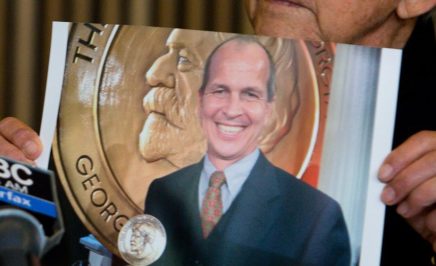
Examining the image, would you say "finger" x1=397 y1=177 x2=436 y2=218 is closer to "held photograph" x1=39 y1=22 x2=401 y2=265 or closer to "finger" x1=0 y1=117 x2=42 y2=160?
"held photograph" x1=39 y1=22 x2=401 y2=265

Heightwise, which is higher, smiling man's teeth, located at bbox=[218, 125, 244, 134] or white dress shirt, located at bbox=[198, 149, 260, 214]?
smiling man's teeth, located at bbox=[218, 125, 244, 134]

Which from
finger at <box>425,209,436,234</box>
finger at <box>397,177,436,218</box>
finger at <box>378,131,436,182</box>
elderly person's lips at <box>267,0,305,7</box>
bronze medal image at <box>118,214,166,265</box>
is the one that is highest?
elderly person's lips at <box>267,0,305,7</box>

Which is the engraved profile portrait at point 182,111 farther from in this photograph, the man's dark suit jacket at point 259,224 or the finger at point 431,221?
the finger at point 431,221

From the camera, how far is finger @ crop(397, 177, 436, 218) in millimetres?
584

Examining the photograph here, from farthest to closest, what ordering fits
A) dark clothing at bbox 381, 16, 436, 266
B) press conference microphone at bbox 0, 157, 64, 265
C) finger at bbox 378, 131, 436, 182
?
1. dark clothing at bbox 381, 16, 436, 266
2. finger at bbox 378, 131, 436, 182
3. press conference microphone at bbox 0, 157, 64, 265

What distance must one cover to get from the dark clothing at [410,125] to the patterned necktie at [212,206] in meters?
0.17

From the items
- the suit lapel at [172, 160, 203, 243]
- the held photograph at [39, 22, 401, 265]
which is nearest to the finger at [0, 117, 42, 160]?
the held photograph at [39, 22, 401, 265]

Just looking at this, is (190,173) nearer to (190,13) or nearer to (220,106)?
(220,106)

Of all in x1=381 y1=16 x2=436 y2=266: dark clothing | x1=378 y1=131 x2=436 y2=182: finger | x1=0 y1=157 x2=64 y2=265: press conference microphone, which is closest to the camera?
x1=0 y1=157 x2=64 y2=265: press conference microphone

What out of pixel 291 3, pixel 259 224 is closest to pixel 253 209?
pixel 259 224

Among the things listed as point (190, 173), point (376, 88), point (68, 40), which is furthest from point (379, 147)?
point (68, 40)

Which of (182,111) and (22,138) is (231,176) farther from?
(22,138)

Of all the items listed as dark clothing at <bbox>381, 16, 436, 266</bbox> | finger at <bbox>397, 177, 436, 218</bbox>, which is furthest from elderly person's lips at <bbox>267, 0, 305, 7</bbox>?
finger at <bbox>397, 177, 436, 218</bbox>

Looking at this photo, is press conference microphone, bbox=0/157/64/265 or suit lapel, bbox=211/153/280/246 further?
suit lapel, bbox=211/153/280/246
